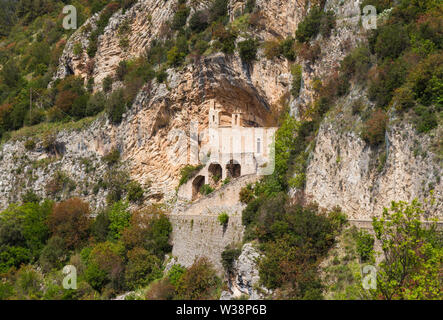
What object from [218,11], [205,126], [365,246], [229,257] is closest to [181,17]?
[218,11]

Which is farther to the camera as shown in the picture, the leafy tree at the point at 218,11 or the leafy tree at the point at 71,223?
the leafy tree at the point at 218,11

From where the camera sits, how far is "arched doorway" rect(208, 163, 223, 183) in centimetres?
3816

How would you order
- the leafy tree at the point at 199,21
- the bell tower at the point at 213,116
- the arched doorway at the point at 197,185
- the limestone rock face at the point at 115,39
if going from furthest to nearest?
1. the limestone rock face at the point at 115,39
2. the leafy tree at the point at 199,21
3. the bell tower at the point at 213,116
4. the arched doorway at the point at 197,185

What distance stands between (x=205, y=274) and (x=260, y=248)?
3.85 m

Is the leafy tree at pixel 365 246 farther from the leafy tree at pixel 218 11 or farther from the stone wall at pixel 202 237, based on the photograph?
the leafy tree at pixel 218 11

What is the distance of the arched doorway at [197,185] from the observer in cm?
3776

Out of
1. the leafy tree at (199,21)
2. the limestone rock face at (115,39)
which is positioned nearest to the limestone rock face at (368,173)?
the leafy tree at (199,21)

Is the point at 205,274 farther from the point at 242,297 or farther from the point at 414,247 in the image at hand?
the point at 414,247

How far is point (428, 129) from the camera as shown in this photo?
63.8 ft

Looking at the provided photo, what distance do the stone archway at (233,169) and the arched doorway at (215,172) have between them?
97cm

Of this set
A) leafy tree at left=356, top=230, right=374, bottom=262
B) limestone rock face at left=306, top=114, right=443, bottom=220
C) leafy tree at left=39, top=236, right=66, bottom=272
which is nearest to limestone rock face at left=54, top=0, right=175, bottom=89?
leafy tree at left=39, top=236, right=66, bottom=272

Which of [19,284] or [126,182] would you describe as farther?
[126,182]

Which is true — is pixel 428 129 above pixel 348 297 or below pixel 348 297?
above
